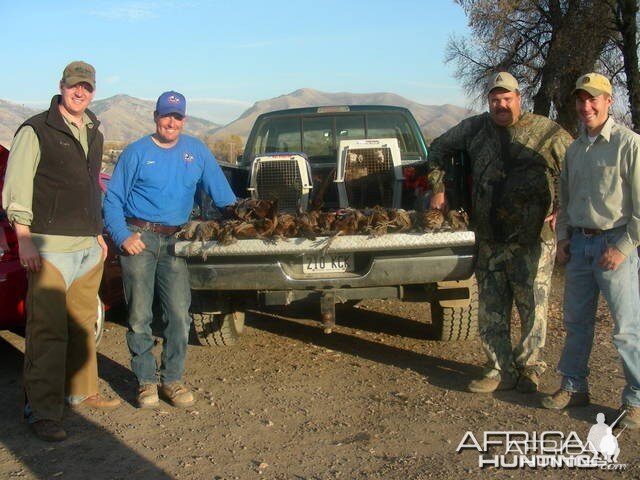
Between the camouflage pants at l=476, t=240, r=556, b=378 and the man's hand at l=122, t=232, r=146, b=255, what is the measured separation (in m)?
2.25

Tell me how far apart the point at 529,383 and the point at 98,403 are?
280cm

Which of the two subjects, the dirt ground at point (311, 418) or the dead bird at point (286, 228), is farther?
the dead bird at point (286, 228)

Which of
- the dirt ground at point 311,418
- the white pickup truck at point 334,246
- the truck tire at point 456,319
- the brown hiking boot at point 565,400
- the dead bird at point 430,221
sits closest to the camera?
the dirt ground at point 311,418

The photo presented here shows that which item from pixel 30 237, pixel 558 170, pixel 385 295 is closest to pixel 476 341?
pixel 385 295

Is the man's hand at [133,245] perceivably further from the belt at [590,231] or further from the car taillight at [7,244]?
the belt at [590,231]

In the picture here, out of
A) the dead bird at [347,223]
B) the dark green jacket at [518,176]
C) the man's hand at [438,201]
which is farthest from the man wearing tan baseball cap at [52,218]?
the dark green jacket at [518,176]

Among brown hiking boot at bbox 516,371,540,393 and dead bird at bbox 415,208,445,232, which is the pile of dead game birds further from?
brown hiking boot at bbox 516,371,540,393

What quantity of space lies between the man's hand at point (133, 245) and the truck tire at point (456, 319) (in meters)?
2.26

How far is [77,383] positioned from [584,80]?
11.9 ft

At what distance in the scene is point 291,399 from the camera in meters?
4.86

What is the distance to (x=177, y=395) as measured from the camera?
4.79 m

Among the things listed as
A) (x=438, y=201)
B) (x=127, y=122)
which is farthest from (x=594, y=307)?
(x=127, y=122)

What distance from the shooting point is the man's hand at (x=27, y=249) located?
165 inches

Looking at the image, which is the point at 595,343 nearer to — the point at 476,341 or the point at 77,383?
the point at 476,341
